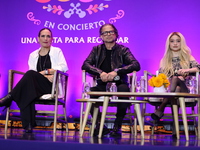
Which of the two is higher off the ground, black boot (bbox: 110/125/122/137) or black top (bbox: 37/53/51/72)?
black top (bbox: 37/53/51/72)

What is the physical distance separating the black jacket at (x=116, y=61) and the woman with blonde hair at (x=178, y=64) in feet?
1.51

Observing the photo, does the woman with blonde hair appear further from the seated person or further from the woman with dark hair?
the woman with dark hair

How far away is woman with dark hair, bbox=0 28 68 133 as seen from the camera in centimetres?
402

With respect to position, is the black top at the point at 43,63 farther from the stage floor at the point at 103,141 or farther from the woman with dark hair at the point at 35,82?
the stage floor at the point at 103,141

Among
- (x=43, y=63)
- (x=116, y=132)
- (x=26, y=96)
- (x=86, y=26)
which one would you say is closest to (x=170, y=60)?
(x=116, y=132)

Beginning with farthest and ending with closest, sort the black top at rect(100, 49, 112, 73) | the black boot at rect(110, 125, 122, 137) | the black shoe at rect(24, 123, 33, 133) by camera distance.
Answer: the black top at rect(100, 49, 112, 73), the black shoe at rect(24, 123, 33, 133), the black boot at rect(110, 125, 122, 137)

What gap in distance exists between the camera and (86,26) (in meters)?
5.49

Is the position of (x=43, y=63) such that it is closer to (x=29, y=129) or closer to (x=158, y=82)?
(x=29, y=129)

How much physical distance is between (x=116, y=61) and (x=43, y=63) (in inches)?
41.4

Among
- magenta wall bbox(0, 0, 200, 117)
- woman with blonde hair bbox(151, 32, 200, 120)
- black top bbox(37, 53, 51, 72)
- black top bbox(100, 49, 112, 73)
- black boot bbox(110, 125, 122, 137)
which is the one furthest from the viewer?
magenta wall bbox(0, 0, 200, 117)

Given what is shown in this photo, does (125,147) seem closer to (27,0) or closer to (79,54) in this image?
(79,54)

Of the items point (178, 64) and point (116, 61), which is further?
point (178, 64)

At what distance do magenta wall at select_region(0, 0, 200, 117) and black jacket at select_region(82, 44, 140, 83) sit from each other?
0.91 metres

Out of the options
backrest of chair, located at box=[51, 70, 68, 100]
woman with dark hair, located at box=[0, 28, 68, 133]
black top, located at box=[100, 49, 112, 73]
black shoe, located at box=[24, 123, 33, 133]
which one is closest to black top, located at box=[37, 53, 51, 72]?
woman with dark hair, located at box=[0, 28, 68, 133]
